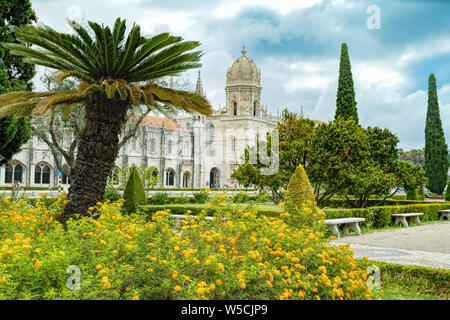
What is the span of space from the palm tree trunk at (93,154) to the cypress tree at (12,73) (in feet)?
15.4

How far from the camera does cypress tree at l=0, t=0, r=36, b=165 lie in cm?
1284

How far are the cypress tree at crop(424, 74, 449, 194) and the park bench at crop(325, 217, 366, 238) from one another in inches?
929

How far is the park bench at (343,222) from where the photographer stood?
37.4 ft

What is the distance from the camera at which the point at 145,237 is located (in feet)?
15.9

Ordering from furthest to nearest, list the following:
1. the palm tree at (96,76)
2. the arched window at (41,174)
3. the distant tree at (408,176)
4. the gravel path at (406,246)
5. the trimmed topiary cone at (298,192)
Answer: the arched window at (41,174)
the distant tree at (408,176)
the trimmed topiary cone at (298,192)
the palm tree at (96,76)
the gravel path at (406,246)

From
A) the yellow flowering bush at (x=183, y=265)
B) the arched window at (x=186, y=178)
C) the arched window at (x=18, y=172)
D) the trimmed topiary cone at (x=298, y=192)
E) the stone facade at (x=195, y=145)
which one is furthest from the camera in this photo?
the arched window at (x=186, y=178)

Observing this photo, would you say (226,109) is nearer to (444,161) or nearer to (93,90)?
(444,161)

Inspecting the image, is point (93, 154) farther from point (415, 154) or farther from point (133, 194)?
point (415, 154)

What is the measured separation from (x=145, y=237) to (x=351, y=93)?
67.5 ft

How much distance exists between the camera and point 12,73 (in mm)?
14148

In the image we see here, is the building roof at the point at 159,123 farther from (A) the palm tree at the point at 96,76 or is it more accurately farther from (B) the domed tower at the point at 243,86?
(A) the palm tree at the point at 96,76

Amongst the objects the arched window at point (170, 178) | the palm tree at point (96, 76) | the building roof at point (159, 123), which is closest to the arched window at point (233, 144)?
the building roof at point (159, 123)
